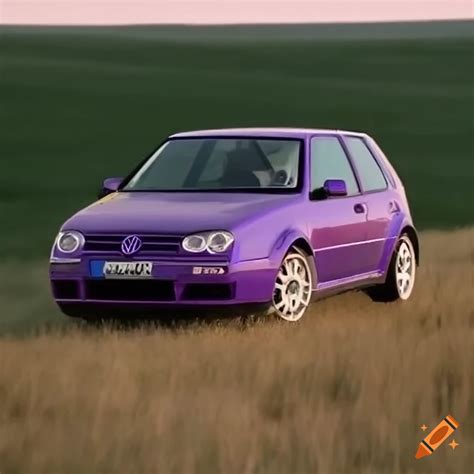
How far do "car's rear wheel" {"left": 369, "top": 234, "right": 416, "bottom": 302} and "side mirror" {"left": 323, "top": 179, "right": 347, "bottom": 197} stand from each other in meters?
1.43

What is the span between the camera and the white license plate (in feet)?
32.1

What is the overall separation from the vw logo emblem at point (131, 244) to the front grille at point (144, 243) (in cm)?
2

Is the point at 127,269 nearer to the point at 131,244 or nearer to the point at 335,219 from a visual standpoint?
the point at 131,244

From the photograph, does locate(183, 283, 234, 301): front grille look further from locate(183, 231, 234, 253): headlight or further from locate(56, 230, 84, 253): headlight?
locate(56, 230, 84, 253): headlight

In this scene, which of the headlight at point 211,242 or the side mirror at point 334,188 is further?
the side mirror at point 334,188

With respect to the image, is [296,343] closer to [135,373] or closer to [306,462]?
[135,373]

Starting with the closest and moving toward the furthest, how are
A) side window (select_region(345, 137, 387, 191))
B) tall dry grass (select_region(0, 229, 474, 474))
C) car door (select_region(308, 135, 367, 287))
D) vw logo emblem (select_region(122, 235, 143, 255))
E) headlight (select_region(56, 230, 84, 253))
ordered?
tall dry grass (select_region(0, 229, 474, 474))
vw logo emblem (select_region(122, 235, 143, 255))
headlight (select_region(56, 230, 84, 253))
car door (select_region(308, 135, 367, 287))
side window (select_region(345, 137, 387, 191))

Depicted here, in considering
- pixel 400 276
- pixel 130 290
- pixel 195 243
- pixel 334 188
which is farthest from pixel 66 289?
pixel 400 276

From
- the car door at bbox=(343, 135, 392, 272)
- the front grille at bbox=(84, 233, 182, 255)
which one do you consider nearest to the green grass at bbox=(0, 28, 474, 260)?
the car door at bbox=(343, 135, 392, 272)

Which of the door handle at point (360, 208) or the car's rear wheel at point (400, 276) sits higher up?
the door handle at point (360, 208)

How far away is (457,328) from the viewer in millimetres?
9539

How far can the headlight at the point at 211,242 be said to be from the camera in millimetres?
9727

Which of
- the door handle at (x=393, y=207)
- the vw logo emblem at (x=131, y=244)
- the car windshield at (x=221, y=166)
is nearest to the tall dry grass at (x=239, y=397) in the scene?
the vw logo emblem at (x=131, y=244)

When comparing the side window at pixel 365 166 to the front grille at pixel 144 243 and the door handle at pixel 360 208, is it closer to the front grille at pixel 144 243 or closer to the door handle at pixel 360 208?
the door handle at pixel 360 208
